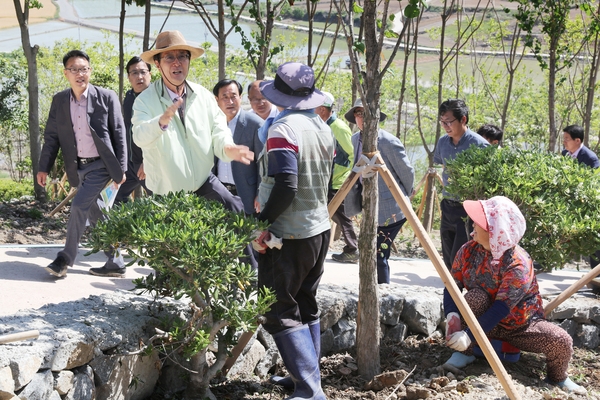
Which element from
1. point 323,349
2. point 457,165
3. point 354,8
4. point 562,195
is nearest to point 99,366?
point 323,349

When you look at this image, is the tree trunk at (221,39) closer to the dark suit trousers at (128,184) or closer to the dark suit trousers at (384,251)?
the dark suit trousers at (128,184)

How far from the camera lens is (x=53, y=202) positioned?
984 cm

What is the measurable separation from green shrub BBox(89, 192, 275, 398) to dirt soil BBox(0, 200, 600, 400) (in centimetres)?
53

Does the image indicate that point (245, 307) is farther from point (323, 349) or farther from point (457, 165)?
point (457, 165)

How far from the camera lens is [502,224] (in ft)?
14.1

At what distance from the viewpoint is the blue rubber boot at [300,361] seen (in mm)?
3871

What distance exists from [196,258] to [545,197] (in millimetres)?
2736

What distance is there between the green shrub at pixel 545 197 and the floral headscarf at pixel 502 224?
16.8 inches

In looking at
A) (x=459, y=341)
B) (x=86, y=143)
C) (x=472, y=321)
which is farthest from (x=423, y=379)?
(x=86, y=143)

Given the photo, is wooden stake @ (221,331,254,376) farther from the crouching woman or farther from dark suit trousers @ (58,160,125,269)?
dark suit trousers @ (58,160,125,269)

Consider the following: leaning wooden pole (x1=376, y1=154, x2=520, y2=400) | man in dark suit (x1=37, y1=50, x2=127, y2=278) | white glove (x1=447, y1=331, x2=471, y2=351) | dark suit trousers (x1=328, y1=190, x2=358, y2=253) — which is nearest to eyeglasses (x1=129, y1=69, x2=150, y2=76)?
man in dark suit (x1=37, y1=50, x2=127, y2=278)

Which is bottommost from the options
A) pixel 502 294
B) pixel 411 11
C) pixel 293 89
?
pixel 502 294

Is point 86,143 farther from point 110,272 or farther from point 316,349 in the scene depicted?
point 316,349

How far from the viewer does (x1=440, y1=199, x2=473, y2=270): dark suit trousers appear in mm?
6078
